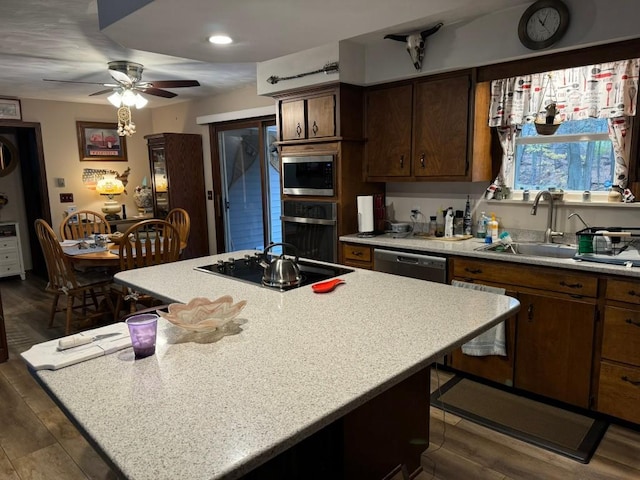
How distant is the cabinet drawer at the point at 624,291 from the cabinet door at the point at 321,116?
84.1 inches

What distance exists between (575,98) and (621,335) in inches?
58.2

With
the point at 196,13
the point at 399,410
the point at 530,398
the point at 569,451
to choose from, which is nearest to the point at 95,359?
the point at 399,410

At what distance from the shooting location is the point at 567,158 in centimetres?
304

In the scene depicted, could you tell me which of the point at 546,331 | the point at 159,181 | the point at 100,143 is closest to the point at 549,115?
the point at 546,331

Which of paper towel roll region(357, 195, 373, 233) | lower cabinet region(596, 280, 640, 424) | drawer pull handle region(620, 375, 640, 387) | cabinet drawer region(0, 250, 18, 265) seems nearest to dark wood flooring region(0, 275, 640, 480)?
lower cabinet region(596, 280, 640, 424)

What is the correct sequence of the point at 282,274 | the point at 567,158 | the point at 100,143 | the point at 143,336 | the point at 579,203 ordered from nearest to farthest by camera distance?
the point at 143,336 → the point at 282,274 → the point at 579,203 → the point at 567,158 → the point at 100,143

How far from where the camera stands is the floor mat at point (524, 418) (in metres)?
2.28

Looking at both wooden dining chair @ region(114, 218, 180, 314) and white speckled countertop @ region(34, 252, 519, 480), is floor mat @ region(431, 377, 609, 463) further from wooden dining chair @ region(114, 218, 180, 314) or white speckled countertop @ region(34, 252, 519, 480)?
wooden dining chair @ region(114, 218, 180, 314)

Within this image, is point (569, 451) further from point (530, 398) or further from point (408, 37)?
point (408, 37)

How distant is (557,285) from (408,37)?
1.92 metres

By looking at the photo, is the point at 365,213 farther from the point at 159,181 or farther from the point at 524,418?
the point at 159,181

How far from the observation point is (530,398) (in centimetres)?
272

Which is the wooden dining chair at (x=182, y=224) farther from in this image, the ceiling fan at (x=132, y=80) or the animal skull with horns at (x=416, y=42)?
the animal skull with horns at (x=416, y=42)

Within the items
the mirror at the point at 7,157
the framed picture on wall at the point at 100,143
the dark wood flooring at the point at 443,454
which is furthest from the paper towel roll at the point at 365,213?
the mirror at the point at 7,157
